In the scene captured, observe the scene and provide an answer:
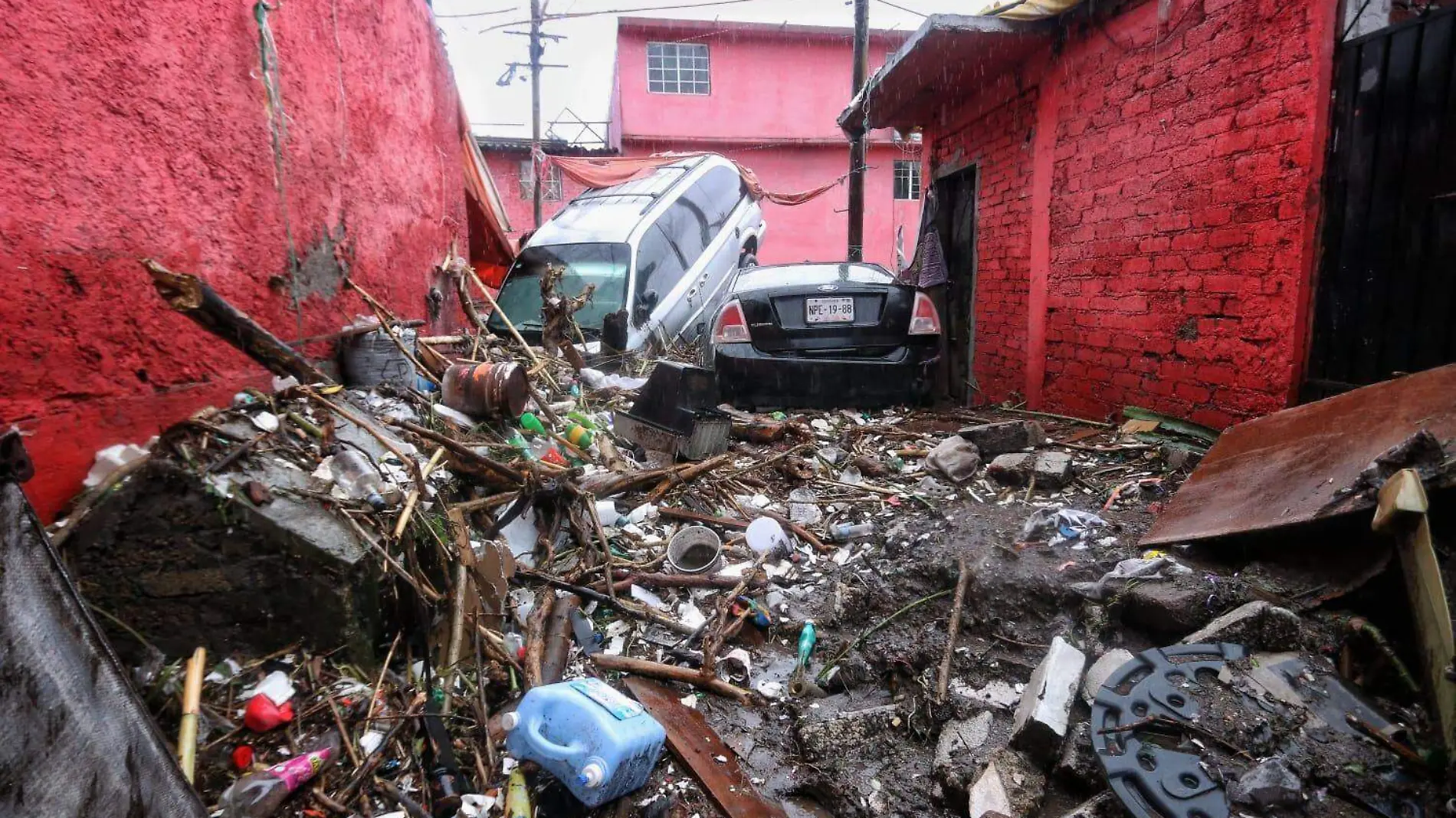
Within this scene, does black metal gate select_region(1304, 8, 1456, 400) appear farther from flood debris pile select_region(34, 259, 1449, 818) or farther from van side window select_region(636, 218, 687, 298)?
van side window select_region(636, 218, 687, 298)

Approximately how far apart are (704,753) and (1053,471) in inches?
98.3

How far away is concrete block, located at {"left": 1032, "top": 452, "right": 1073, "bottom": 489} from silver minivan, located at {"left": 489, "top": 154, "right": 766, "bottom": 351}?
434 cm

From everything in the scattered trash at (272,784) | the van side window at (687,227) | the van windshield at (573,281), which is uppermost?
the van side window at (687,227)

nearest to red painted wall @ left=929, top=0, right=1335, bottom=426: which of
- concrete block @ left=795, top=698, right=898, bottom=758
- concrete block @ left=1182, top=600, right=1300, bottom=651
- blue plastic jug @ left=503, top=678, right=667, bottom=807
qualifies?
concrete block @ left=1182, top=600, right=1300, bottom=651

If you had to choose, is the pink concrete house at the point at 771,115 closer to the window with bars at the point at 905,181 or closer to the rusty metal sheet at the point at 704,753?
the window with bars at the point at 905,181

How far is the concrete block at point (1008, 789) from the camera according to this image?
164 centimetres

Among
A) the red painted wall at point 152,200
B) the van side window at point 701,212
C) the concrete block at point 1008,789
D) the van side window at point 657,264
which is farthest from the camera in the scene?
the van side window at point 701,212

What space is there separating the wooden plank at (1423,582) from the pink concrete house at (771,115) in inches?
721

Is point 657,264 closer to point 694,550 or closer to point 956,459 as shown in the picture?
point 956,459

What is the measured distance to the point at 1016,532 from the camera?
3023 millimetres

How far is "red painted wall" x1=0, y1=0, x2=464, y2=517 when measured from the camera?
2.26 m

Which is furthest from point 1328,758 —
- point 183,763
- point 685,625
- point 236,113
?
point 236,113

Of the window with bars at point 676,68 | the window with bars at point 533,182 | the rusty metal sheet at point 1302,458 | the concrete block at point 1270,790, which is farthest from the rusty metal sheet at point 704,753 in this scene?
the window with bars at point 533,182

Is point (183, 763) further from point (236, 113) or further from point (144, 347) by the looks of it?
point (236, 113)
